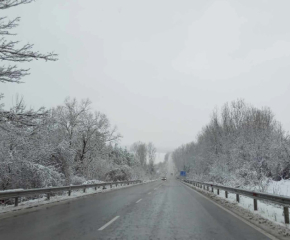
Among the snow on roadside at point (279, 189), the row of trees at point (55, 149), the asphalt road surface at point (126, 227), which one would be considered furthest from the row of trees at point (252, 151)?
the row of trees at point (55, 149)

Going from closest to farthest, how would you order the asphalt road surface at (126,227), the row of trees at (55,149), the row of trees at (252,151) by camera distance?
the asphalt road surface at (126,227)
the row of trees at (55,149)
the row of trees at (252,151)

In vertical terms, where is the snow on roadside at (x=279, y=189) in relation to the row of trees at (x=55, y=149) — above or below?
below

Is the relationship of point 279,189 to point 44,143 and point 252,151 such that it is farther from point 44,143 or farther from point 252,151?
point 44,143

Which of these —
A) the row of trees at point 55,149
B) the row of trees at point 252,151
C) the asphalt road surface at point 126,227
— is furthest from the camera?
the row of trees at point 252,151

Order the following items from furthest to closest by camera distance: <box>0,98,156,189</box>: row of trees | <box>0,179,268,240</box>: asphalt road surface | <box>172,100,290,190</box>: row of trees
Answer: <box>172,100,290,190</box>: row of trees, <box>0,98,156,189</box>: row of trees, <box>0,179,268,240</box>: asphalt road surface

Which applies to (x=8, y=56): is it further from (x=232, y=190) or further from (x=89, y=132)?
(x=89, y=132)

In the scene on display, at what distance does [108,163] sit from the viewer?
137 feet

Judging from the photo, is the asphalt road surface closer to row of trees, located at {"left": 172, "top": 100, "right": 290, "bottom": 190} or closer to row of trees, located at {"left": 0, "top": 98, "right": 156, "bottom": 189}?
row of trees, located at {"left": 0, "top": 98, "right": 156, "bottom": 189}

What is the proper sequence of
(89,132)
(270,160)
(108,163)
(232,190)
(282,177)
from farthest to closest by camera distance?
(108,163) < (89,132) < (282,177) < (270,160) < (232,190)

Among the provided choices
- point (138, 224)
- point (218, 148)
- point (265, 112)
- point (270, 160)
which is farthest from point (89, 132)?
point (138, 224)

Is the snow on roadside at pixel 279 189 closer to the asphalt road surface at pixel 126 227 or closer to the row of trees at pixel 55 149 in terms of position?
the asphalt road surface at pixel 126 227

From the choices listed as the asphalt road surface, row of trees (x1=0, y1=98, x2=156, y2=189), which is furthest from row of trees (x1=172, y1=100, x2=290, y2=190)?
row of trees (x1=0, y1=98, x2=156, y2=189)

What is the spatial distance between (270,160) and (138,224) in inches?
755

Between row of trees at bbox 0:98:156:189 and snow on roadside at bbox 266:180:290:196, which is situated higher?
row of trees at bbox 0:98:156:189
